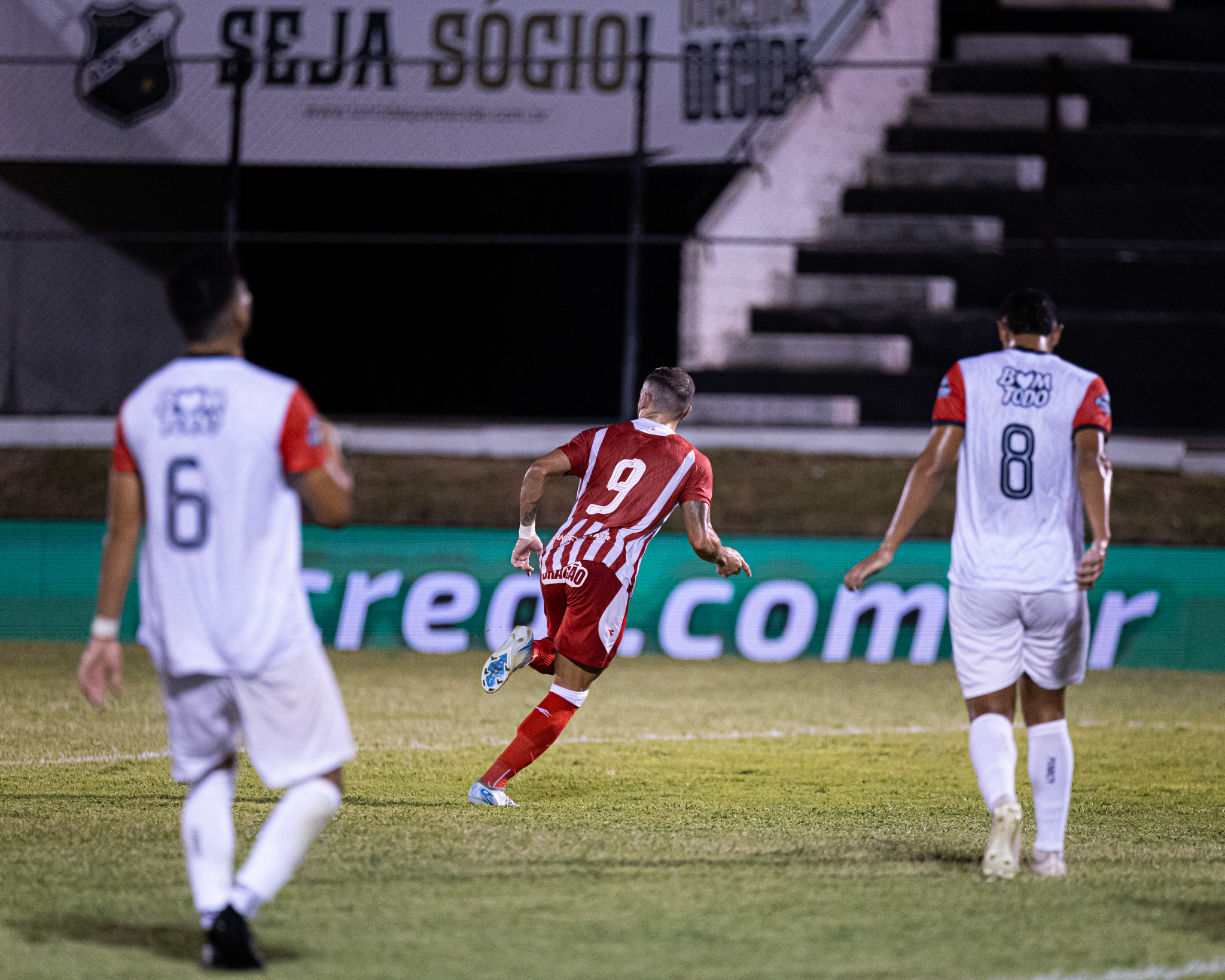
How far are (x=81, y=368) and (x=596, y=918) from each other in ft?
40.5

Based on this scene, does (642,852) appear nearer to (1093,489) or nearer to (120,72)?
(1093,489)

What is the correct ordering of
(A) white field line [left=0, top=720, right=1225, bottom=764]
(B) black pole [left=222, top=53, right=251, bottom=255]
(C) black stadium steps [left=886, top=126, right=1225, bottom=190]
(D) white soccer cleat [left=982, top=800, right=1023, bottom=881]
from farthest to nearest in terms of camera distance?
1. (C) black stadium steps [left=886, top=126, right=1225, bottom=190]
2. (B) black pole [left=222, top=53, right=251, bottom=255]
3. (A) white field line [left=0, top=720, right=1225, bottom=764]
4. (D) white soccer cleat [left=982, top=800, right=1023, bottom=881]

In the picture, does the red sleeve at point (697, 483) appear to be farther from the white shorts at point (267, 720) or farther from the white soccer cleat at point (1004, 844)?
the white shorts at point (267, 720)

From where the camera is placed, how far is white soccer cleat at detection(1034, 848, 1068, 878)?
4.95 metres

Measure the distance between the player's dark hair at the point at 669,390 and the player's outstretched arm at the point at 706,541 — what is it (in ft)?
1.30

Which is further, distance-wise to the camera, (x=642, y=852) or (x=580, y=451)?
(x=580, y=451)

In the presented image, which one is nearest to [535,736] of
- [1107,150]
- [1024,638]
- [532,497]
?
[532,497]

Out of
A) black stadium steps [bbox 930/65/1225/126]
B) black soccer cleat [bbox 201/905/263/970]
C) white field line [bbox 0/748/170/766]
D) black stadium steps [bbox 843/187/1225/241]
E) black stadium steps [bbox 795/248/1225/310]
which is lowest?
white field line [bbox 0/748/170/766]

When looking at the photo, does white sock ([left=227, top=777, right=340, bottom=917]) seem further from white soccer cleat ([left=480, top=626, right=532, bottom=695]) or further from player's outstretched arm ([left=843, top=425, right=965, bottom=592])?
white soccer cleat ([left=480, top=626, right=532, bottom=695])

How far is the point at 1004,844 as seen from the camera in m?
4.88

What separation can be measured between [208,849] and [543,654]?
265 cm

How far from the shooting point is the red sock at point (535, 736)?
6.05 meters

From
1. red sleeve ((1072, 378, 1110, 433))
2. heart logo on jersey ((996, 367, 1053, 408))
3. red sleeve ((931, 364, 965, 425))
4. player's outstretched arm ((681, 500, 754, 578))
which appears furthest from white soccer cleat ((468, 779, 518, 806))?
red sleeve ((1072, 378, 1110, 433))

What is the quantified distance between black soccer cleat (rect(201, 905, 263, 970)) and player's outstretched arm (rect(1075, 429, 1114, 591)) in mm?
2895
